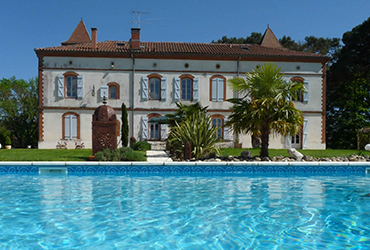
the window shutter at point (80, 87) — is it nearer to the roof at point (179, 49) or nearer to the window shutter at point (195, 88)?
the roof at point (179, 49)

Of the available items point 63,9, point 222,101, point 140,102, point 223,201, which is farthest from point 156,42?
point 223,201

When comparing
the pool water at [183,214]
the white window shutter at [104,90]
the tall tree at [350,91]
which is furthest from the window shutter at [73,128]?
the tall tree at [350,91]

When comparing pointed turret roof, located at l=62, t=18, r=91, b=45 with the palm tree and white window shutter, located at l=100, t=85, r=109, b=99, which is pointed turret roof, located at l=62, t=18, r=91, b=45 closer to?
white window shutter, located at l=100, t=85, r=109, b=99

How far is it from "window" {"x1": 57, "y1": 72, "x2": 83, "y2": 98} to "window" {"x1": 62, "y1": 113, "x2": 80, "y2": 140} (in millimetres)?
1293

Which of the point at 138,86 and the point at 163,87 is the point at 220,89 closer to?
the point at 163,87

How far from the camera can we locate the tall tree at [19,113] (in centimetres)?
2922

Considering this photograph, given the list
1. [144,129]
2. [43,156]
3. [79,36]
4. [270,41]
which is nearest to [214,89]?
[144,129]

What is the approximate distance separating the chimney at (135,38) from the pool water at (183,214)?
13540 millimetres

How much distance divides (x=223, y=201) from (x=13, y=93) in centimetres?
3069

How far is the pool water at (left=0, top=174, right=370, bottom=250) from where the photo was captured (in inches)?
130

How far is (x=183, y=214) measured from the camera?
4.37m

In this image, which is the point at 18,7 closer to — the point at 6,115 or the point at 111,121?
the point at 111,121

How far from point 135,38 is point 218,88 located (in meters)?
6.33

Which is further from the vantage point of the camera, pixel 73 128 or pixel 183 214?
pixel 73 128
